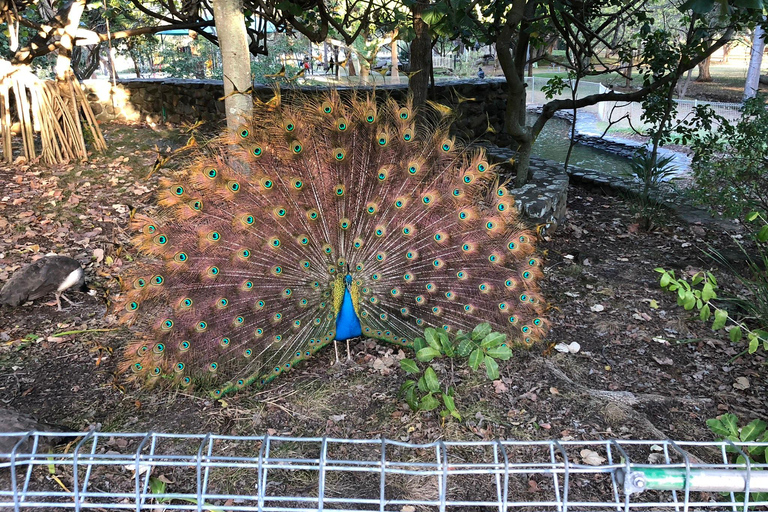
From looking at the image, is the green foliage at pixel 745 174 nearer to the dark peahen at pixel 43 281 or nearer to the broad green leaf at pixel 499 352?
the broad green leaf at pixel 499 352

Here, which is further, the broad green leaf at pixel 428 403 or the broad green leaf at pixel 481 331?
the broad green leaf at pixel 428 403

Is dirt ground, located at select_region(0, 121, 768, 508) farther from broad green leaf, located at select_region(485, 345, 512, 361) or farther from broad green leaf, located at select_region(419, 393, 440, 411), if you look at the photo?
broad green leaf, located at select_region(485, 345, 512, 361)

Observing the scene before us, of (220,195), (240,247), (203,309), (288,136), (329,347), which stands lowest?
(329,347)

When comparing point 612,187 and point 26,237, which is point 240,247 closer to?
point 26,237

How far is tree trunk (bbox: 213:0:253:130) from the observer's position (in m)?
4.06

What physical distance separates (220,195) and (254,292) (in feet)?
2.17

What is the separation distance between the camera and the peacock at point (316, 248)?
375 cm

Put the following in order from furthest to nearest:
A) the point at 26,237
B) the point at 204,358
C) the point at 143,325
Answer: the point at 26,237 → the point at 143,325 → the point at 204,358

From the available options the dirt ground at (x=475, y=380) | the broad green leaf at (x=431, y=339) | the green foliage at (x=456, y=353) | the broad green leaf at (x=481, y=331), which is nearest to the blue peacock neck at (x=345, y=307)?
the dirt ground at (x=475, y=380)

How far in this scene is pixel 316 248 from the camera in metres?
4.10

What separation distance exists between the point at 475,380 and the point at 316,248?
4.65ft

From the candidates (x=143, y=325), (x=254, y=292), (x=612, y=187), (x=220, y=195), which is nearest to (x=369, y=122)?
(x=220, y=195)

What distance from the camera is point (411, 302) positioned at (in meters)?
4.22

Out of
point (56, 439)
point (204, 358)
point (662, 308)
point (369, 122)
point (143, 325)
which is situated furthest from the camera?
point (662, 308)
